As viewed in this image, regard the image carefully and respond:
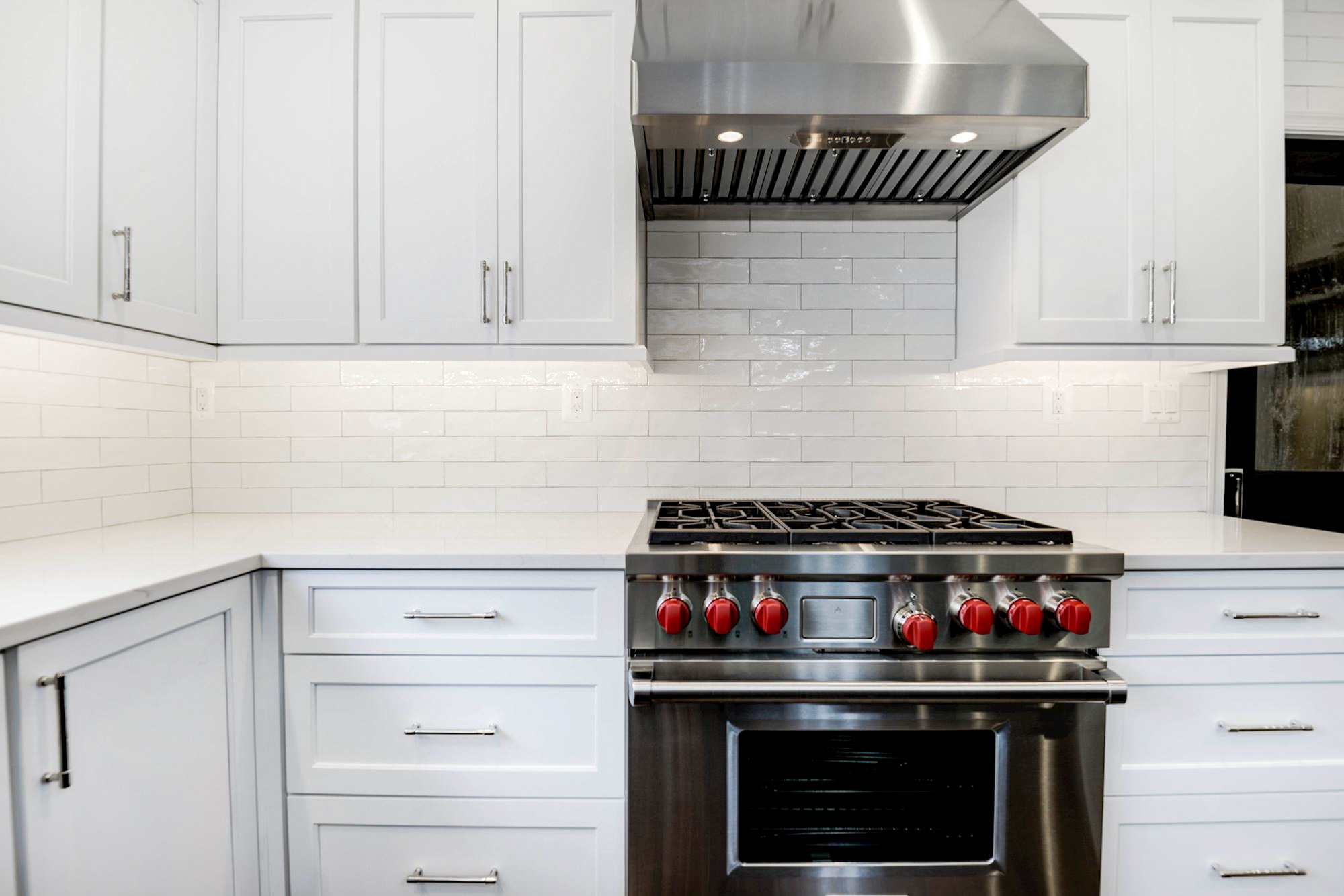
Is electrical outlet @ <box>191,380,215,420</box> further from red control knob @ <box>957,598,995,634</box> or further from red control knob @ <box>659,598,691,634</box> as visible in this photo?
red control knob @ <box>957,598,995,634</box>

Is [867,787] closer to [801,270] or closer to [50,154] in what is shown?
[801,270]

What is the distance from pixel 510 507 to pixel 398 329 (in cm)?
63

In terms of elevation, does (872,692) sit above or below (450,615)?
below

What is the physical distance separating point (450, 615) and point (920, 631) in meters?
0.94

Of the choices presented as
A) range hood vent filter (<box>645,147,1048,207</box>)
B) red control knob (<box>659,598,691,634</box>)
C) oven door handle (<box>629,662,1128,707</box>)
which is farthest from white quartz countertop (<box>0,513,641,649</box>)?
range hood vent filter (<box>645,147,1048,207</box>)

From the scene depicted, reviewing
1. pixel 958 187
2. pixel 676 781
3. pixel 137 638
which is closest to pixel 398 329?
pixel 137 638

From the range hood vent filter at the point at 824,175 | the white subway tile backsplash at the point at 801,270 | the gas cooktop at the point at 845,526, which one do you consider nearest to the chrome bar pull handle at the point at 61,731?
the gas cooktop at the point at 845,526

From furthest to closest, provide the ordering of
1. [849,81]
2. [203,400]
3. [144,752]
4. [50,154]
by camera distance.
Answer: [203,400]
[849,81]
[50,154]
[144,752]

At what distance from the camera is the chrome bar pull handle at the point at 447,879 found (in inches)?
59.1

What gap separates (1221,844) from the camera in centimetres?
155

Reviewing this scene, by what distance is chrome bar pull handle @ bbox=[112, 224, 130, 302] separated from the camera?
1548 mm

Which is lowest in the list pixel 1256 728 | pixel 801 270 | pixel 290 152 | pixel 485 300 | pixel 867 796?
pixel 867 796

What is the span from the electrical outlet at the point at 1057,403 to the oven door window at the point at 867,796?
1120mm

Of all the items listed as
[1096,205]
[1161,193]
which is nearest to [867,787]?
[1096,205]
